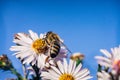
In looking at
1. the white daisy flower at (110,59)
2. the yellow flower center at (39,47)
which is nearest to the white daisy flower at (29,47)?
the yellow flower center at (39,47)

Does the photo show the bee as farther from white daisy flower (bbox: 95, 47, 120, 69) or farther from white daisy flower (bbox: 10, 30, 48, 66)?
white daisy flower (bbox: 95, 47, 120, 69)

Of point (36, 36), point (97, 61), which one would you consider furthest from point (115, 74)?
point (36, 36)

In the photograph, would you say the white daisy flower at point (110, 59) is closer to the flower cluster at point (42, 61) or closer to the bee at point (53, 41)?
the flower cluster at point (42, 61)

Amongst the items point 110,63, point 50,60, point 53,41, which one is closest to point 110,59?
point 110,63

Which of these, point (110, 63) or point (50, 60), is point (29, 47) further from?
point (110, 63)

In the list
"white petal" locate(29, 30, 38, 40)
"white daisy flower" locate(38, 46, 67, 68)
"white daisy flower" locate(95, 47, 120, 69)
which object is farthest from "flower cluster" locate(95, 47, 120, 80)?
"white petal" locate(29, 30, 38, 40)

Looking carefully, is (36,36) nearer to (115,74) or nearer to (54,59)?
(54,59)
